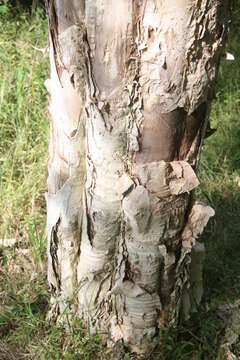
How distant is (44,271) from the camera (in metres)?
2.31

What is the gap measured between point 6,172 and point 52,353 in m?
1.16

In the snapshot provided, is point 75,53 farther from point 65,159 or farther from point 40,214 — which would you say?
point 40,214

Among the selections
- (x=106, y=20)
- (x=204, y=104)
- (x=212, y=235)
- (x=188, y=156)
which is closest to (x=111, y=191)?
(x=188, y=156)

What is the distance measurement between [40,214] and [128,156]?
3.84ft

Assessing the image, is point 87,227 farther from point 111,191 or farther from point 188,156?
point 188,156

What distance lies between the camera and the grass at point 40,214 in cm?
197

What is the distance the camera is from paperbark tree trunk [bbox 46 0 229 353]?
4.57 ft

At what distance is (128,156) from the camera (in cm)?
158

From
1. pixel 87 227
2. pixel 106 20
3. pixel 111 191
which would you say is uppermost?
pixel 106 20

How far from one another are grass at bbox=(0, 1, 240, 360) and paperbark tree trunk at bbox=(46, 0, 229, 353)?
119 millimetres

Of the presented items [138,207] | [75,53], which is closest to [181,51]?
[75,53]

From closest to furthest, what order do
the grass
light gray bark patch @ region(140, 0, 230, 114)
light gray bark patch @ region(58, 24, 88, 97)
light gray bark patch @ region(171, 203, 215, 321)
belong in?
light gray bark patch @ region(140, 0, 230, 114) < light gray bark patch @ region(58, 24, 88, 97) < light gray bark patch @ region(171, 203, 215, 321) < the grass

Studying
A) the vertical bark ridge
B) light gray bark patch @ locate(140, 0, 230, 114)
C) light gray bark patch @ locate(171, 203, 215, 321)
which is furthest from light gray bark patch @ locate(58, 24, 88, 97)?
light gray bark patch @ locate(171, 203, 215, 321)

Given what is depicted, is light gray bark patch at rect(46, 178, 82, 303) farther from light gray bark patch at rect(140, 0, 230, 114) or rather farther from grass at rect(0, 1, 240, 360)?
light gray bark patch at rect(140, 0, 230, 114)
